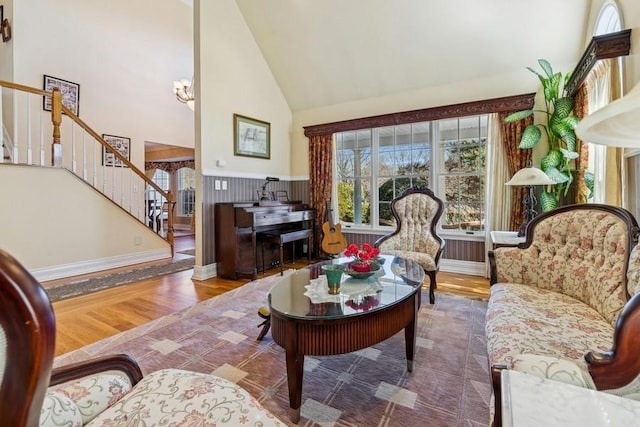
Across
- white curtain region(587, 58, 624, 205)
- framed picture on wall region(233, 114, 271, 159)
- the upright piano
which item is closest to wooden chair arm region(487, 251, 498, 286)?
white curtain region(587, 58, 624, 205)

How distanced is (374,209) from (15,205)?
15.1 ft

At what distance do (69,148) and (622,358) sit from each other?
671 cm

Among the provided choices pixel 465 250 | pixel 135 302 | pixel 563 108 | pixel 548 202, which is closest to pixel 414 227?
pixel 465 250

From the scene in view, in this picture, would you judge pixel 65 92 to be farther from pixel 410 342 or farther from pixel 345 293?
pixel 410 342

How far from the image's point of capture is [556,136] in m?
3.29

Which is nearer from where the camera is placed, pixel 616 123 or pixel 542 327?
pixel 616 123

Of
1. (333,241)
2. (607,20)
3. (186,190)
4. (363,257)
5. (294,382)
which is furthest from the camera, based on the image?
(186,190)

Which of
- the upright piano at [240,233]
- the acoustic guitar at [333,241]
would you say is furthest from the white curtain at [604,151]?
the upright piano at [240,233]

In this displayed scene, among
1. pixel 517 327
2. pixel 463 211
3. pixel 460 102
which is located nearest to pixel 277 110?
pixel 460 102

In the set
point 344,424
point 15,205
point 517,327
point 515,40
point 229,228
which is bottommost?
point 344,424

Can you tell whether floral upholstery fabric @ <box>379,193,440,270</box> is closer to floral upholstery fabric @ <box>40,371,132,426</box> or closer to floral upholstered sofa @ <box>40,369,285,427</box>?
floral upholstered sofa @ <box>40,369,285,427</box>

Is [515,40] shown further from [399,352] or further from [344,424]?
[344,424]

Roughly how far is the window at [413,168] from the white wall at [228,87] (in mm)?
1311

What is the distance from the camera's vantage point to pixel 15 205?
355 cm
